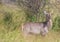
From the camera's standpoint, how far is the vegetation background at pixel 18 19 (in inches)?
357

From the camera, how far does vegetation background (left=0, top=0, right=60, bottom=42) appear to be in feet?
29.8

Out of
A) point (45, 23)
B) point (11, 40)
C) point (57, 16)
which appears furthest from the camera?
point (57, 16)

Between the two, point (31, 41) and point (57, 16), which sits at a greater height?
point (57, 16)

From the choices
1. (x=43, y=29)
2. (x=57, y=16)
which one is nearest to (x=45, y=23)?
(x=43, y=29)

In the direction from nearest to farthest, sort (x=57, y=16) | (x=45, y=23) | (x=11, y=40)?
(x=11, y=40) → (x=45, y=23) → (x=57, y=16)

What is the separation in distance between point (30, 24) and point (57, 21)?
1.32m

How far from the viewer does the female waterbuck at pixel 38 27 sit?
912 cm

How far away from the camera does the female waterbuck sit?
9.12m

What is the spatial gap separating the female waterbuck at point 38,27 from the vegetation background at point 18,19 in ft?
0.59

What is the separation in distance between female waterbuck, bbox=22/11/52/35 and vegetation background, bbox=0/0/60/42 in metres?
0.18

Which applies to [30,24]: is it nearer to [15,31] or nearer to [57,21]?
[15,31]

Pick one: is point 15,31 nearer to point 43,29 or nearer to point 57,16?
point 43,29

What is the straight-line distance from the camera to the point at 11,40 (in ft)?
29.1

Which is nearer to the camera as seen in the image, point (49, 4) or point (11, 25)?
point (11, 25)
